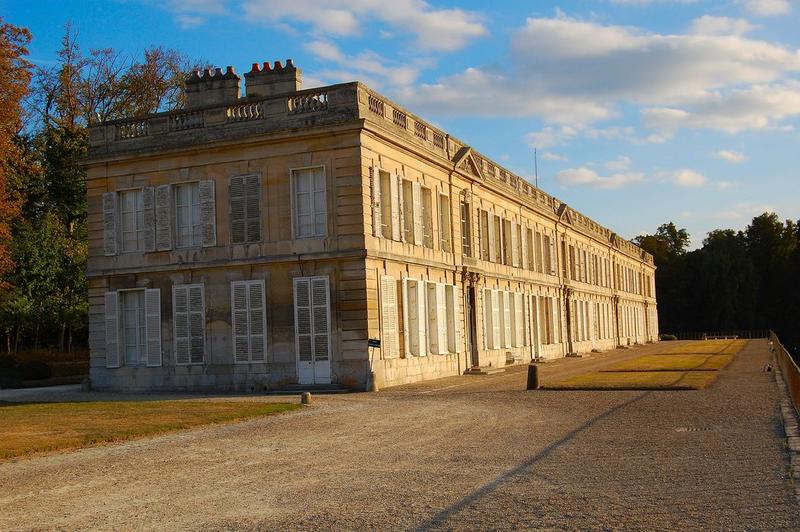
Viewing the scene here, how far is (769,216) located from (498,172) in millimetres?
65088

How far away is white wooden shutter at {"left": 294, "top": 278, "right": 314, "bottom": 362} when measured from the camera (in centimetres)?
2153

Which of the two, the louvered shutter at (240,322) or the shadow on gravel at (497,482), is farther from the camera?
the louvered shutter at (240,322)

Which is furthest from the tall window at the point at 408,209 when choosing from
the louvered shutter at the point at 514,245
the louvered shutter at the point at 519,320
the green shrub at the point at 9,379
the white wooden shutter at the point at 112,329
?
the green shrub at the point at 9,379

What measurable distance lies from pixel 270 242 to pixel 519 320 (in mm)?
14772

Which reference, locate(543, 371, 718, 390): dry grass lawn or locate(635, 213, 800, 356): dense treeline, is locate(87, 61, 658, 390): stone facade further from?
locate(635, 213, 800, 356): dense treeline

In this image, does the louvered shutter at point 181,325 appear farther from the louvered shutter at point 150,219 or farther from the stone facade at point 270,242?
the louvered shutter at point 150,219

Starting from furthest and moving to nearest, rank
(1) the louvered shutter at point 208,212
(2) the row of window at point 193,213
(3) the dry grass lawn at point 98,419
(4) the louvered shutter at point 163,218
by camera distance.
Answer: (4) the louvered shutter at point 163,218 → (1) the louvered shutter at point 208,212 → (2) the row of window at point 193,213 → (3) the dry grass lawn at point 98,419

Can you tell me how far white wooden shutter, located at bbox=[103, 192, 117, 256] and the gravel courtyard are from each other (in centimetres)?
1121

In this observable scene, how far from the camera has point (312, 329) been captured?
70.5ft

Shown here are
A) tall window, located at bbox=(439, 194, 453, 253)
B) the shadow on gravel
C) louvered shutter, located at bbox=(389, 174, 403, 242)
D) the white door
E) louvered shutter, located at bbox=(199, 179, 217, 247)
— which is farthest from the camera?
tall window, located at bbox=(439, 194, 453, 253)

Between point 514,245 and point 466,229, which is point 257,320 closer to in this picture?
point 466,229

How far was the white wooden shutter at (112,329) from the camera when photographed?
930 inches

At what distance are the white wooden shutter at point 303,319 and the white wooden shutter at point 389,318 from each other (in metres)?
1.69

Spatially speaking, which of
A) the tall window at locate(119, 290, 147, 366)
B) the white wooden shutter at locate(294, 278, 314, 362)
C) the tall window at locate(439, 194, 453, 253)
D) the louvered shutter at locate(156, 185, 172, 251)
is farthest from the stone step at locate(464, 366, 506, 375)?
the louvered shutter at locate(156, 185, 172, 251)
